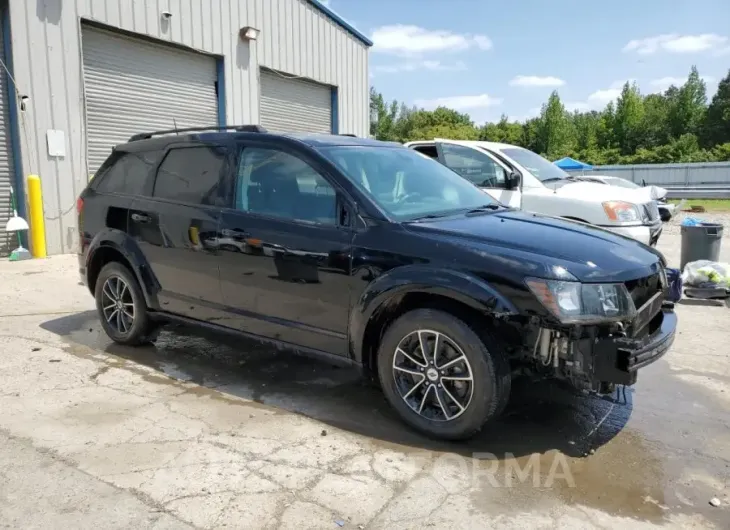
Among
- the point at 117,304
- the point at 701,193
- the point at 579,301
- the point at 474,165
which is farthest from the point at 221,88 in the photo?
the point at 701,193

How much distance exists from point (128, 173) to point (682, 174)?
107 ft

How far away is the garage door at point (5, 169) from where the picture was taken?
9328mm

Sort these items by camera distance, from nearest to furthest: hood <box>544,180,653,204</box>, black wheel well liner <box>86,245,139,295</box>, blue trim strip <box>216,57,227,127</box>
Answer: black wheel well liner <box>86,245,139,295</box> < hood <box>544,180,653,204</box> < blue trim strip <box>216,57,227,127</box>

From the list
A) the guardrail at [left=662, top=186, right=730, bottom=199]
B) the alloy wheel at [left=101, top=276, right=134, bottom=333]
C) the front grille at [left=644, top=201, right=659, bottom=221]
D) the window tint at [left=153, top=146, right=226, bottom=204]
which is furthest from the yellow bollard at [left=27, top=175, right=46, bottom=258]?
the guardrail at [left=662, top=186, right=730, bottom=199]

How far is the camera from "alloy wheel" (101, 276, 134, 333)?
210 inches

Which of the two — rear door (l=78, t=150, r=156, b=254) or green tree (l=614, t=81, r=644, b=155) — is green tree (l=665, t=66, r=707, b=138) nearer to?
green tree (l=614, t=81, r=644, b=155)

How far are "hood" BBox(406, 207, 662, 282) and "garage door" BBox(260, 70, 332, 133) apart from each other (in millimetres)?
10505

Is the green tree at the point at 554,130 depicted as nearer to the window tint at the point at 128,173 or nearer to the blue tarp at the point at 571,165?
the blue tarp at the point at 571,165

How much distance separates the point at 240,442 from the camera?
3590 millimetres

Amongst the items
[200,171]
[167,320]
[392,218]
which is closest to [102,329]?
[167,320]

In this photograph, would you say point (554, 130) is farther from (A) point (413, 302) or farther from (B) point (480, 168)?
(A) point (413, 302)

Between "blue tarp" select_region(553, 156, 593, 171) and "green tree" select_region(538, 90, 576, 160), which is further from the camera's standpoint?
"green tree" select_region(538, 90, 576, 160)

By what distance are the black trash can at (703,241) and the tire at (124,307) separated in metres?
7.04

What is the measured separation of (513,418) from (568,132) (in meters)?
56.9
